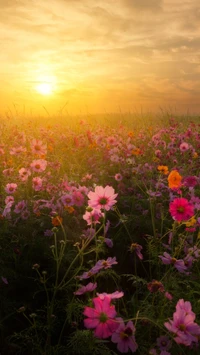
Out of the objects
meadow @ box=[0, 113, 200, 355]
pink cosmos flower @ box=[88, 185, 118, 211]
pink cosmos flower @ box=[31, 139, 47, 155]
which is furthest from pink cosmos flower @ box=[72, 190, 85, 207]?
pink cosmos flower @ box=[31, 139, 47, 155]

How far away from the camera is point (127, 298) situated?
7.38ft

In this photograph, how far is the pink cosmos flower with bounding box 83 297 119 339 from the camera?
1.16 m

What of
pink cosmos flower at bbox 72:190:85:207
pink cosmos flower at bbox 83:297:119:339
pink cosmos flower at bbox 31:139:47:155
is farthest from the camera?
pink cosmos flower at bbox 31:139:47:155

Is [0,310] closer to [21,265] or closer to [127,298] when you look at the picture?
[21,265]

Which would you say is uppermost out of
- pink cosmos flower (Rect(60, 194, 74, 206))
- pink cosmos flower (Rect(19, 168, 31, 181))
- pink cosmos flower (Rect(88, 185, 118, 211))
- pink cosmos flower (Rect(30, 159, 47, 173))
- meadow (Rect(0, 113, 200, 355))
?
pink cosmos flower (Rect(88, 185, 118, 211))

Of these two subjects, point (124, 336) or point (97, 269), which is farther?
point (97, 269)

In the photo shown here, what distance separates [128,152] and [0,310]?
2846mm

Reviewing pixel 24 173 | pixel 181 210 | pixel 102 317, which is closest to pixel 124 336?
pixel 102 317

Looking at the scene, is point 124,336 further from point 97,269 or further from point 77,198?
point 77,198

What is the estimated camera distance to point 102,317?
3.80 ft

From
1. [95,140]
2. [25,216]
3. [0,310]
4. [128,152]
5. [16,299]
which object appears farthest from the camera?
[95,140]

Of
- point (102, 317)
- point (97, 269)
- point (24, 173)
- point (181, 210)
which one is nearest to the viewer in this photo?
point (102, 317)

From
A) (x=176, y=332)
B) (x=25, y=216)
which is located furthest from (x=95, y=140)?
(x=176, y=332)

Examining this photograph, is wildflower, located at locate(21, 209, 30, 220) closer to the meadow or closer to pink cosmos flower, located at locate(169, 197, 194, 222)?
the meadow
